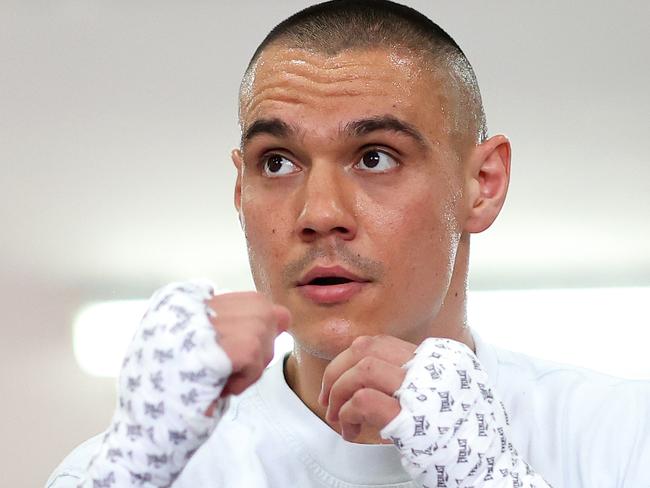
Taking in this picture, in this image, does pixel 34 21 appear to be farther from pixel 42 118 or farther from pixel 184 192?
pixel 184 192

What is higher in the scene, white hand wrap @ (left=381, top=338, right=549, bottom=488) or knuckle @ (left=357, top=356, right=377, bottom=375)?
knuckle @ (left=357, top=356, right=377, bottom=375)

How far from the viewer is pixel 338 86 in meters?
A: 1.47

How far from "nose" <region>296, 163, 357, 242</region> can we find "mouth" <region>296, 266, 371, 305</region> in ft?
0.13

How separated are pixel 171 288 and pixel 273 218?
0.28m

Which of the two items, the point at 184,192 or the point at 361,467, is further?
the point at 184,192

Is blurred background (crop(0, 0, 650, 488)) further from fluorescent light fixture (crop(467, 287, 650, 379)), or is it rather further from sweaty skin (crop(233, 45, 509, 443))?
sweaty skin (crop(233, 45, 509, 443))

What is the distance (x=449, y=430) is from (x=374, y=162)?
380 mm

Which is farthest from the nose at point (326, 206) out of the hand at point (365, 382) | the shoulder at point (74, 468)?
the shoulder at point (74, 468)

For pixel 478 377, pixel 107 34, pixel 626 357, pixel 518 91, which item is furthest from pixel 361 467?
pixel 107 34

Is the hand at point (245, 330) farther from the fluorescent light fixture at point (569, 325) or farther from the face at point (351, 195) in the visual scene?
the fluorescent light fixture at point (569, 325)

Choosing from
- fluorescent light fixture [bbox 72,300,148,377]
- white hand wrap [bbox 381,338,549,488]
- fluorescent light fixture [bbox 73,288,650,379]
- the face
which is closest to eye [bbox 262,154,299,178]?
the face

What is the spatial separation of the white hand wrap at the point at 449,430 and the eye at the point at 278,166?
1.06 ft

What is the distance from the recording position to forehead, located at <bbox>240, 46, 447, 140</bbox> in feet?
4.80

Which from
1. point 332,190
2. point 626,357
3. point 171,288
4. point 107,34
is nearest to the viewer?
point 171,288
